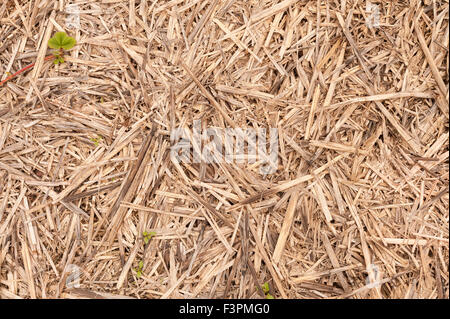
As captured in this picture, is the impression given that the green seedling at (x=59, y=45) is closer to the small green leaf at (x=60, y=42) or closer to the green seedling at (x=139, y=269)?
the small green leaf at (x=60, y=42)

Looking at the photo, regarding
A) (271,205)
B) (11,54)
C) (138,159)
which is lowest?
(271,205)

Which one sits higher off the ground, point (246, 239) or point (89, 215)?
point (89, 215)

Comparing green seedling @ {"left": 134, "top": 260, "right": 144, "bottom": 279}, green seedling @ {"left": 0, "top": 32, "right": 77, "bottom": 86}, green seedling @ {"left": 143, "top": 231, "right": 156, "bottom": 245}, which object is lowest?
green seedling @ {"left": 134, "top": 260, "right": 144, "bottom": 279}

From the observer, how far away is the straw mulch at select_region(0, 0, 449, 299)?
1.68 meters

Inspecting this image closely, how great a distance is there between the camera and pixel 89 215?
1735 millimetres

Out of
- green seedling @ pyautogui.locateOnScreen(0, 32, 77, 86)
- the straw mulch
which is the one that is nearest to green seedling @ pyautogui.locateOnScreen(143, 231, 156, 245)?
the straw mulch

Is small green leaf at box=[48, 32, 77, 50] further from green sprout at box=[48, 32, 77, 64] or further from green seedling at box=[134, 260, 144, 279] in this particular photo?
green seedling at box=[134, 260, 144, 279]

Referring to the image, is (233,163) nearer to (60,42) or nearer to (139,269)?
(139,269)

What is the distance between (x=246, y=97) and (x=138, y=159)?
593mm

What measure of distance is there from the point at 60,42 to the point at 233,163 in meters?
1.02

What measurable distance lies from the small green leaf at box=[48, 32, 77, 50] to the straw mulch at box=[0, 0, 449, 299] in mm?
42
